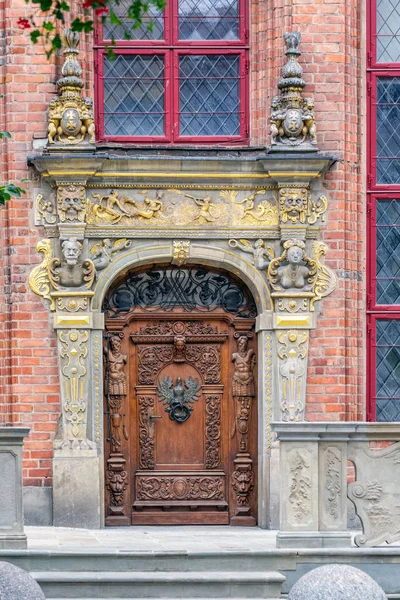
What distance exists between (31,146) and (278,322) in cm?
313

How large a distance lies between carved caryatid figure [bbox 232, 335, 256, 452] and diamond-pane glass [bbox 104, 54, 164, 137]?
2.46 meters

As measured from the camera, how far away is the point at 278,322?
1650cm

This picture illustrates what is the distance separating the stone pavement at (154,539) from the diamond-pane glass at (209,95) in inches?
164

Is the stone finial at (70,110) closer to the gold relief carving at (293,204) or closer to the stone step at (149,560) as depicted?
the gold relief carving at (293,204)

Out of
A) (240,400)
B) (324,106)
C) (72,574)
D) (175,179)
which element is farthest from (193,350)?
(72,574)

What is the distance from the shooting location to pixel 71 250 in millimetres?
16297

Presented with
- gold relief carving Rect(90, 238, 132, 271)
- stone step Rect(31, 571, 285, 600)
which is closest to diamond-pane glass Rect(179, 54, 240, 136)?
gold relief carving Rect(90, 238, 132, 271)

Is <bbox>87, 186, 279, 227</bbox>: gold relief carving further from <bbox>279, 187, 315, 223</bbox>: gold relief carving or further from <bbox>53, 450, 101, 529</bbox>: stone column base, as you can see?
<bbox>53, 450, 101, 529</bbox>: stone column base

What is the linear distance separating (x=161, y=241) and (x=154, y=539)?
3.27 metres

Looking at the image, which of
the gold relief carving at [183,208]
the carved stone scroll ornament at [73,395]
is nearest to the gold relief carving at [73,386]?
the carved stone scroll ornament at [73,395]

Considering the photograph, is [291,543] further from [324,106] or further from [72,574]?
[324,106]

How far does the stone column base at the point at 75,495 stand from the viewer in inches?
636

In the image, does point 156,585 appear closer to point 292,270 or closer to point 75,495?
point 75,495

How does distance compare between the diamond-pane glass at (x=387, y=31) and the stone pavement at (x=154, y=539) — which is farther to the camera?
the diamond-pane glass at (x=387, y=31)
